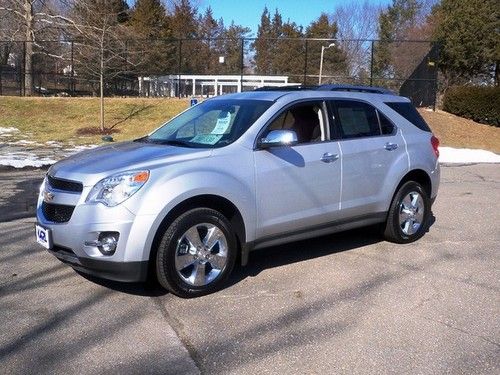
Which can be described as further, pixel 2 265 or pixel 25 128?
pixel 25 128

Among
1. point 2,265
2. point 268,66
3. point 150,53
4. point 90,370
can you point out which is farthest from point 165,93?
point 90,370

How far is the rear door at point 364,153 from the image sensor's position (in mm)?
5582

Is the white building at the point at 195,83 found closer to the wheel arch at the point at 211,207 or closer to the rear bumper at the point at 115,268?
the wheel arch at the point at 211,207

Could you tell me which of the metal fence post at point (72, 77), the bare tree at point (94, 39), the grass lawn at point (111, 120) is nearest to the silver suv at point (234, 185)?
the grass lawn at point (111, 120)

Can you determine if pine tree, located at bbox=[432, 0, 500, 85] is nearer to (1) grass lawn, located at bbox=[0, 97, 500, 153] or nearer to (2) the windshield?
(1) grass lawn, located at bbox=[0, 97, 500, 153]

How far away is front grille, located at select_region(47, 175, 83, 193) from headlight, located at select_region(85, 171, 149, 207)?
0.15m

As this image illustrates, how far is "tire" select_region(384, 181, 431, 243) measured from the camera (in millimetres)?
6141

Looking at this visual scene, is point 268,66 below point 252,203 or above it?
above

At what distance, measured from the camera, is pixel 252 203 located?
4.82 m

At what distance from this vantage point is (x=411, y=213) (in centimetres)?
634

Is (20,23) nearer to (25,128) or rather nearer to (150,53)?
(150,53)

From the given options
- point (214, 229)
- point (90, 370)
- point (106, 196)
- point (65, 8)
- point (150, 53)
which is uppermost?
point (65, 8)

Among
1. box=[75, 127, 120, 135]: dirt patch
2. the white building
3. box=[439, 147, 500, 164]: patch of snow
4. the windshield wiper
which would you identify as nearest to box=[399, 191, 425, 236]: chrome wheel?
the windshield wiper

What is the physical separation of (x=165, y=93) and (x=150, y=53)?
6.94ft
